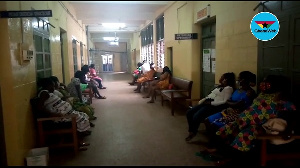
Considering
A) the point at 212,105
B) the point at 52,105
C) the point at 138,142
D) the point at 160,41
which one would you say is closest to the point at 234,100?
the point at 212,105

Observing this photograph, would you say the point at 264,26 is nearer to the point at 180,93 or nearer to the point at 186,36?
the point at 186,36

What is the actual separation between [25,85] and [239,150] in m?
2.83

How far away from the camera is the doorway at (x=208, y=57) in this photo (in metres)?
5.31

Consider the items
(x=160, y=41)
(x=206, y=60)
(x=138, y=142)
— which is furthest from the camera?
(x=160, y=41)

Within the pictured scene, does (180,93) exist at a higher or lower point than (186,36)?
lower

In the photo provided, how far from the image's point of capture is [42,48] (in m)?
4.32

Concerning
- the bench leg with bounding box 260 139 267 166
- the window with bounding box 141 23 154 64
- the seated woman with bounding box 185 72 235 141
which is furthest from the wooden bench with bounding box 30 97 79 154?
the window with bounding box 141 23 154 64

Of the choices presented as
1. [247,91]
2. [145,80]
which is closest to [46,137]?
[247,91]

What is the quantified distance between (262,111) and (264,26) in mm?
1255

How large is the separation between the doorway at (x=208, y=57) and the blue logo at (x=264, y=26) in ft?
5.70

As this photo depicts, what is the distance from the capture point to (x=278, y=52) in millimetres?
3164

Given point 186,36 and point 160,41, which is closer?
point 186,36

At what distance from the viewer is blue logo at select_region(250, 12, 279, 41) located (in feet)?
10.5

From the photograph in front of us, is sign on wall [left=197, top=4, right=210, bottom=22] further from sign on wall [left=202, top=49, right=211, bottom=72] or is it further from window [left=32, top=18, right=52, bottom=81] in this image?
window [left=32, top=18, right=52, bottom=81]
